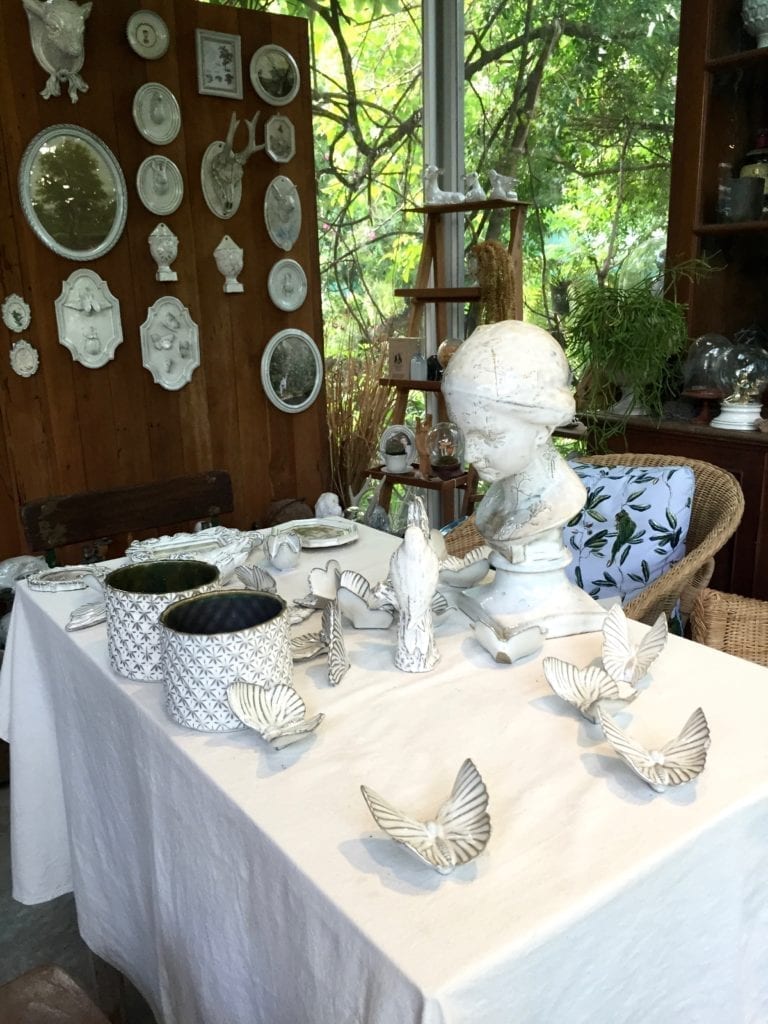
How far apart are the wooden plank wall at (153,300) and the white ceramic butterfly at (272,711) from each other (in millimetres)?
2133

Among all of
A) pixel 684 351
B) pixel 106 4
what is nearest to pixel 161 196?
pixel 106 4

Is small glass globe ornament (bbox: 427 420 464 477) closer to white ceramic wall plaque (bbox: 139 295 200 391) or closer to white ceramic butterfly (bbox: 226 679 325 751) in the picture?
white ceramic wall plaque (bbox: 139 295 200 391)

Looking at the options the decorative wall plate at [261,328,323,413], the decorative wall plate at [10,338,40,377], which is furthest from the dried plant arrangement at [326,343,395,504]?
the decorative wall plate at [10,338,40,377]

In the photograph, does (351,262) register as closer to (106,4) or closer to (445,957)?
(106,4)

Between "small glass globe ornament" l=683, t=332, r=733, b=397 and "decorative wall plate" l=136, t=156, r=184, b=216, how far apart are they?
1.83 metres

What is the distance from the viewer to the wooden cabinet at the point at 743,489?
242cm

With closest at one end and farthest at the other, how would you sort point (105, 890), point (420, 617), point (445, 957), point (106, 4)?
point (445, 957)
point (420, 617)
point (105, 890)
point (106, 4)

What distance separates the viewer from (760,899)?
0.80 m

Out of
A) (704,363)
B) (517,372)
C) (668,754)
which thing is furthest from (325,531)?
(704,363)

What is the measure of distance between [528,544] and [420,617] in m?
0.18

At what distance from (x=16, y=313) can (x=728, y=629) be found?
2247mm

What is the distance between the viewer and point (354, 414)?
3719 millimetres

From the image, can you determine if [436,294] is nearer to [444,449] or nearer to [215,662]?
[444,449]

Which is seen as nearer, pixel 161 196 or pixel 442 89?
pixel 161 196
